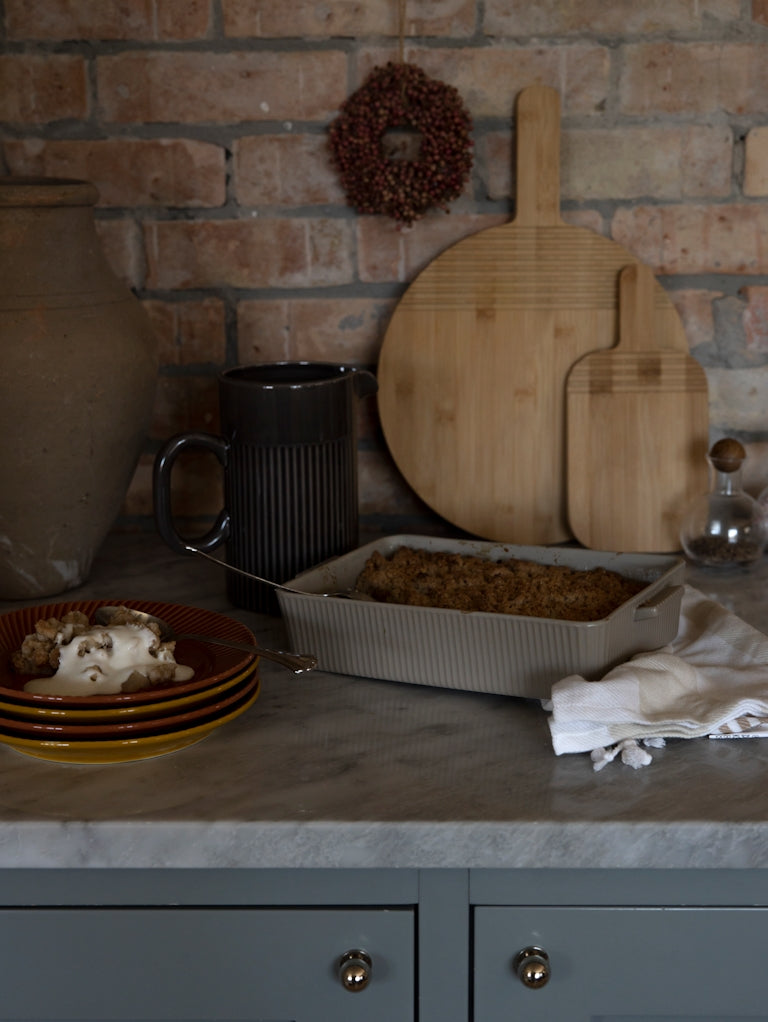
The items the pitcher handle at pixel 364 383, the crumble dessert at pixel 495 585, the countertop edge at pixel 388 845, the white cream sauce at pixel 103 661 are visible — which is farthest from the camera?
the pitcher handle at pixel 364 383

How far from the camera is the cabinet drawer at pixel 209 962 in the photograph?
853 millimetres

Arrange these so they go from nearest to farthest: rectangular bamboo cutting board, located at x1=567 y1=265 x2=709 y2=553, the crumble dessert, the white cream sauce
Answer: the white cream sauce
the crumble dessert
rectangular bamboo cutting board, located at x1=567 y1=265 x2=709 y2=553

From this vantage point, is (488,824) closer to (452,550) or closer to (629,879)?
(629,879)

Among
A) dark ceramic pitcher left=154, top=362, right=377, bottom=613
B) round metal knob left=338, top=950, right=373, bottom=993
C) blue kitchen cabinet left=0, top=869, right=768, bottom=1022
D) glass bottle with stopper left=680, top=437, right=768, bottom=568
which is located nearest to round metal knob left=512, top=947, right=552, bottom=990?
blue kitchen cabinet left=0, top=869, right=768, bottom=1022

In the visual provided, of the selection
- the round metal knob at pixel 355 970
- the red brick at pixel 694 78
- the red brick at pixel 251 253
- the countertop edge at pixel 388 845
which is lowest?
the round metal knob at pixel 355 970

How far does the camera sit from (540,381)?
4.56 ft

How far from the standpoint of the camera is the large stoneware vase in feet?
3.69

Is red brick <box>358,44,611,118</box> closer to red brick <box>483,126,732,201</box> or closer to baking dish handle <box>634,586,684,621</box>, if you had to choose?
red brick <box>483,126,732,201</box>

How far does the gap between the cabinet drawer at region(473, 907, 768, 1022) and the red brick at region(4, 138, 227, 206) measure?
2.97 ft

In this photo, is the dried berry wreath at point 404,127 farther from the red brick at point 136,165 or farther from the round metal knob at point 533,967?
the round metal knob at point 533,967

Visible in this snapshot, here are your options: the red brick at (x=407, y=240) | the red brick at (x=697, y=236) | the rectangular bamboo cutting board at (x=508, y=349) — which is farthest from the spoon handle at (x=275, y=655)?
the red brick at (x=697, y=236)

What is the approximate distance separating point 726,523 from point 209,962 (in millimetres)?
743

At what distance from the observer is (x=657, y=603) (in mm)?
1025

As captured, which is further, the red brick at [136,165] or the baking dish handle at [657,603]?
the red brick at [136,165]
